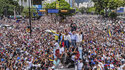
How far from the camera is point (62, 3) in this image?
198ft

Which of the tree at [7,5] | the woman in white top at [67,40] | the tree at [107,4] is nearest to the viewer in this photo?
the woman in white top at [67,40]

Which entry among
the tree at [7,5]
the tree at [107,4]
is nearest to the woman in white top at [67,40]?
the tree at [7,5]

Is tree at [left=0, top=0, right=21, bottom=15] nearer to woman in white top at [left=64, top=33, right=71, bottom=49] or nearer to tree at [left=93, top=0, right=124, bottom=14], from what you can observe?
woman in white top at [left=64, top=33, right=71, bottom=49]

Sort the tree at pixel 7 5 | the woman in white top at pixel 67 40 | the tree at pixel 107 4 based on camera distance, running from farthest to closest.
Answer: the tree at pixel 107 4 < the tree at pixel 7 5 < the woman in white top at pixel 67 40

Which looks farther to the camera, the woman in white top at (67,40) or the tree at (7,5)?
the tree at (7,5)

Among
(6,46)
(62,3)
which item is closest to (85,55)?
(6,46)

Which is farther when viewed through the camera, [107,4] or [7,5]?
[107,4]

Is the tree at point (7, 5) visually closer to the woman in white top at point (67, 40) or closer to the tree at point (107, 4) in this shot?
the woman in white top at point (67, 40)

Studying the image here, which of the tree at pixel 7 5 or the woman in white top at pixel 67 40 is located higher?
the tree at pixel 7 5

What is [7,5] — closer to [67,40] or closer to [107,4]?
[67,40]

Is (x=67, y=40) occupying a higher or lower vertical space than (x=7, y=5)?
lower

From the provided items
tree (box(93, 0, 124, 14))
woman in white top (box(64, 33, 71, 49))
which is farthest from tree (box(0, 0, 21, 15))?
tree (box(93, 0, 124, 14))

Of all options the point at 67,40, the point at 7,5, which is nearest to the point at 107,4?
the point at 7,5

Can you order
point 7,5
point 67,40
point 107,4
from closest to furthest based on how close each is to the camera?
point 67,40, point 7,5, point 107,4
